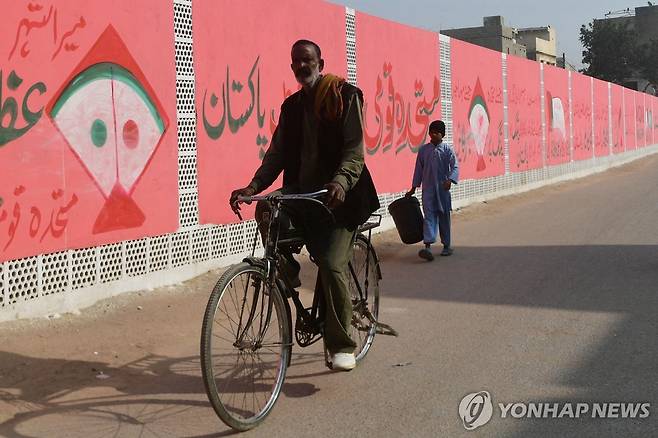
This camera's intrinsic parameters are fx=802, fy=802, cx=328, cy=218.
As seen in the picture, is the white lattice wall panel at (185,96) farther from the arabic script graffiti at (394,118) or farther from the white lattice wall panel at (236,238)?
the arabic script graffiti at (394,118)

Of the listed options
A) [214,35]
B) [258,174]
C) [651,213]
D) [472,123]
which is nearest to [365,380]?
[258,174]

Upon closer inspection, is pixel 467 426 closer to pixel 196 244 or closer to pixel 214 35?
pixel 196 244

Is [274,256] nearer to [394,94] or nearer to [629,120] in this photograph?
[394,94]

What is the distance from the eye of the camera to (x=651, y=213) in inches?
547

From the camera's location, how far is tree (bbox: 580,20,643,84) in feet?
222

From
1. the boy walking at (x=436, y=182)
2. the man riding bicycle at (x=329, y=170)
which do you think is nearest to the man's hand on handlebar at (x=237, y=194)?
the man riding bicycle at (x=329, y=170)

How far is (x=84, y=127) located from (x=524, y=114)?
→ 16222 millimetres

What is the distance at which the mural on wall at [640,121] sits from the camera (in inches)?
1585

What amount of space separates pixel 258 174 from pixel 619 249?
6369mm

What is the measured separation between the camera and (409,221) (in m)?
5.38

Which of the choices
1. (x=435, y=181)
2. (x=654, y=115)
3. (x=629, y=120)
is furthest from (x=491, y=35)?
(x=435, y=181)

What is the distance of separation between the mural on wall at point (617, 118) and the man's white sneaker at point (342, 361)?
1245 inches

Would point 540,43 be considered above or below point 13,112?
above

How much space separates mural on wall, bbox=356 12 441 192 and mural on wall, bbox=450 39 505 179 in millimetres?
1358
